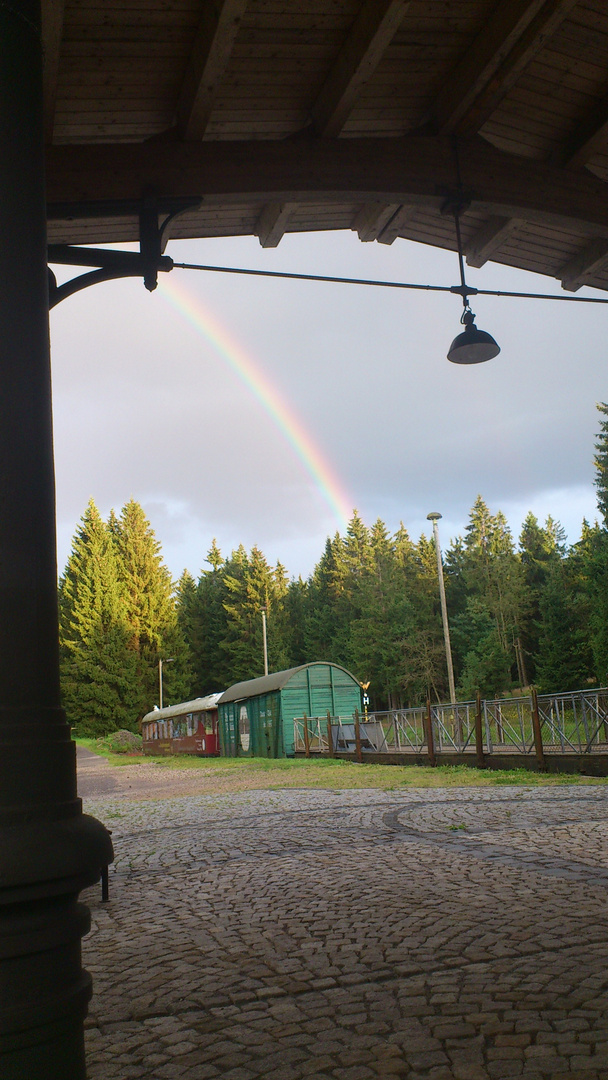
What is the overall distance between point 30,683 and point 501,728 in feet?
49.7

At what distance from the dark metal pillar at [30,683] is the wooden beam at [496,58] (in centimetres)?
266

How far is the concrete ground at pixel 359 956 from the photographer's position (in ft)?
8.50

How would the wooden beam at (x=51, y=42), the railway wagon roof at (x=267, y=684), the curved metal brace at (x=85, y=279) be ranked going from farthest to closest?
1. the railway wagon roof at (x=267, y=684)
2. the curved metal brace at (x=85, y=279)
3. the wooden beam at (x=51, y=42)

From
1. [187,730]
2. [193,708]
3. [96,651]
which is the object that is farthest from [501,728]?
[96,651]

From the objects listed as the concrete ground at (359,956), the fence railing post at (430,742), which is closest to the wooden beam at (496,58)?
the concrete ground at (359,956)

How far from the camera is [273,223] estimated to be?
15.4 ft

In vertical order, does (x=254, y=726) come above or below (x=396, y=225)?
below

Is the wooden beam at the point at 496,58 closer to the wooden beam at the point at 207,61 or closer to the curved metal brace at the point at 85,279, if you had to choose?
the wooden beam at the point at 207,61

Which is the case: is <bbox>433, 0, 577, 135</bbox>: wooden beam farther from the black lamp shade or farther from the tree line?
the tree line

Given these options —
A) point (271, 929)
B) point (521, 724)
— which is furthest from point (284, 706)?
point (271, 929)

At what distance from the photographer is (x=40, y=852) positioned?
1.34 meters

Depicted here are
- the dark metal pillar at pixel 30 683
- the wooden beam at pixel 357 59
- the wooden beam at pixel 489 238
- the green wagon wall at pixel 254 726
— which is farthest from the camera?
the green wagon wall at pixel 254 726

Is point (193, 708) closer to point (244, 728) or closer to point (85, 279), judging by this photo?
point (244, 728)

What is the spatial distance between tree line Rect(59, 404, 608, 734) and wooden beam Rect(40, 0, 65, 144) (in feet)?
123
